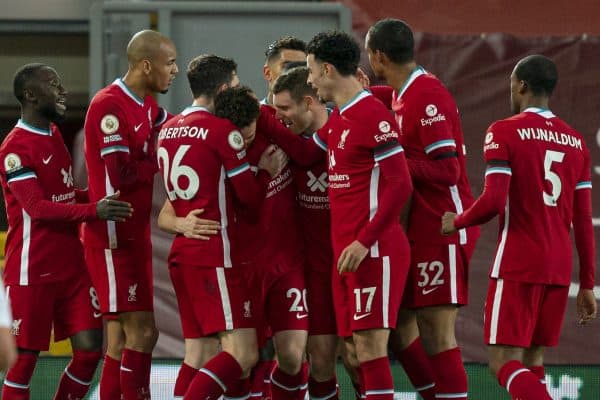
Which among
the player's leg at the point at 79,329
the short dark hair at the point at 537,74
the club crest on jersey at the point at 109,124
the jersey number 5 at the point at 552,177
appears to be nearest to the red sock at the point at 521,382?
the jersey number 5 at the point at 552,177

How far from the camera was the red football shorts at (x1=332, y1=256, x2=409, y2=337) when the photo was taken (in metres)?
4.93

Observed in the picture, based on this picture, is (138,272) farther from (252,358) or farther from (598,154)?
(598,154)

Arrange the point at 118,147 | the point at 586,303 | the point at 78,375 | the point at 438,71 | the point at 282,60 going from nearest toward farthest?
the point at 586,303 < the point at 118,147 < the point at 78,375 < the point at 282,60 < the point at 438,71

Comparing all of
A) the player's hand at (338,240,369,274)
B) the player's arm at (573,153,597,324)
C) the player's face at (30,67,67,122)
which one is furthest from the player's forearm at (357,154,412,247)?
the player's face at (30,67,67,122)

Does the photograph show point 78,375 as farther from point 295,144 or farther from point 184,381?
point 295,144

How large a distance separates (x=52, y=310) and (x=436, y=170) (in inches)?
78.7

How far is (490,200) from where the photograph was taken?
500 centimetres

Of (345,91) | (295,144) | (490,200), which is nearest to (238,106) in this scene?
(295,144)

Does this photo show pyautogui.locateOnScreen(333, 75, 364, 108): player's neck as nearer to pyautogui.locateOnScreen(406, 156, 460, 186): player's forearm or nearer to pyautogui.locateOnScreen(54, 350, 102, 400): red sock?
pyautogui.locateOnScreen(406, 156, 460, 186): player's forearm

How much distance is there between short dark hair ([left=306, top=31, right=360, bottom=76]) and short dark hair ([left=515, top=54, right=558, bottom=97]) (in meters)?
0.78

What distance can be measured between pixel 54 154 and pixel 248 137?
1.03 metres

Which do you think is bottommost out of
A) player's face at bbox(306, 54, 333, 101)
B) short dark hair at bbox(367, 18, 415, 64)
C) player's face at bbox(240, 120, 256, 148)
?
player's face at bbox(240, 120, 256, 148)

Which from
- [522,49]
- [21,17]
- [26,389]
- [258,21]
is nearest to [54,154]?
[26,389]

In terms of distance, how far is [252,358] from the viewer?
517 cm
